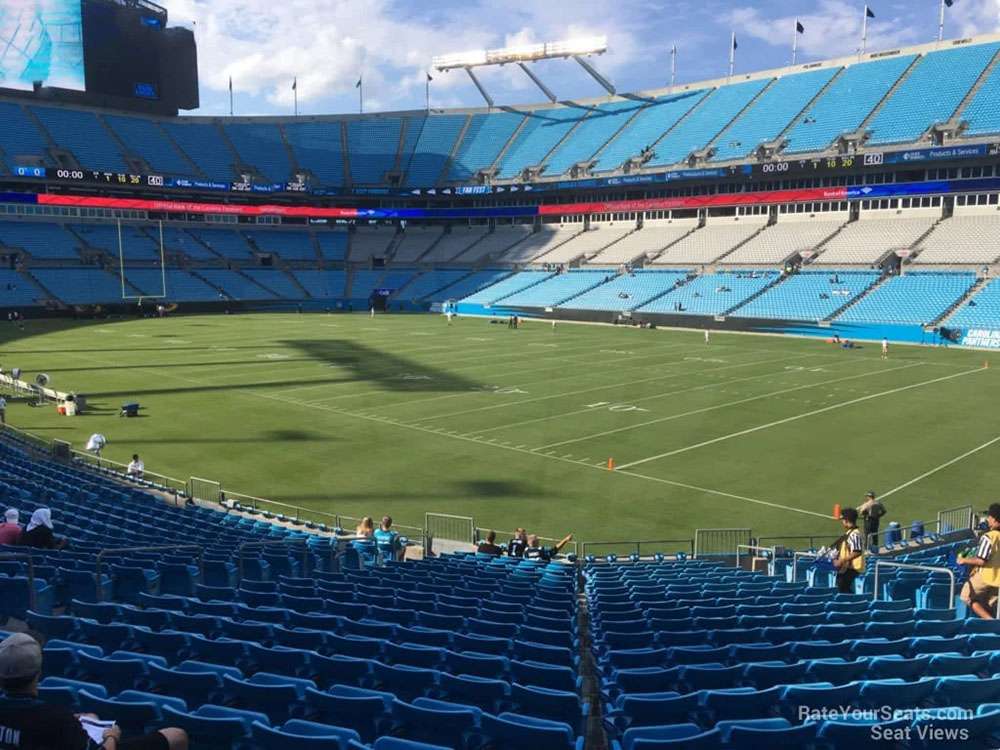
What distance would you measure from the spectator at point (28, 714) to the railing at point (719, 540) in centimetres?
1575

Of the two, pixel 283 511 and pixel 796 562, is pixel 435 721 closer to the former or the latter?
pixel 796 562

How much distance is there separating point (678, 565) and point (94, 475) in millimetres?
16588

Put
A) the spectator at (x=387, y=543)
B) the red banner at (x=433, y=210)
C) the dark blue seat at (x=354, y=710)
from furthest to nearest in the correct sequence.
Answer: the red banner at (x=433, y=210) → the spectator at (x=387, y=543) → the dark blue seat at (x=354, y=710)

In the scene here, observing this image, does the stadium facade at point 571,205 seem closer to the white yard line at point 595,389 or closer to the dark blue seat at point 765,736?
the white yard line at point 595,389

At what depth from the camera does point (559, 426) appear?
2966cm

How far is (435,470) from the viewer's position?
78.9ft

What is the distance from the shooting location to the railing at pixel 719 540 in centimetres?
1780

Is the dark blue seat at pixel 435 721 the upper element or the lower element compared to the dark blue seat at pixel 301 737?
lower

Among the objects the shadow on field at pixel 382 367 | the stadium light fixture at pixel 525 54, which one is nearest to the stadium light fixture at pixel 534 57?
the stadium light fixture at pixel 525 54

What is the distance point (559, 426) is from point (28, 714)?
2664 centimetres

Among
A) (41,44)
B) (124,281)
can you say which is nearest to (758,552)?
(124,281)

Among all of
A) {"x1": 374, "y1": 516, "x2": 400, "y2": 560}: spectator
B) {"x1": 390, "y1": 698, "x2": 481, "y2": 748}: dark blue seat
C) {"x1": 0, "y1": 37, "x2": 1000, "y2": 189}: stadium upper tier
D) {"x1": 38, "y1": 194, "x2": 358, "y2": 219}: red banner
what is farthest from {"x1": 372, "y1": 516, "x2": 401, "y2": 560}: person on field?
{"x1": 38, "y1": 194, "x2": 358, "y2": 219}: red banner

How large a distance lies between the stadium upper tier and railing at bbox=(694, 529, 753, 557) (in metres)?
57.2

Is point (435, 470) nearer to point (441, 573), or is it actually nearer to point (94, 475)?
point (94, 475)
